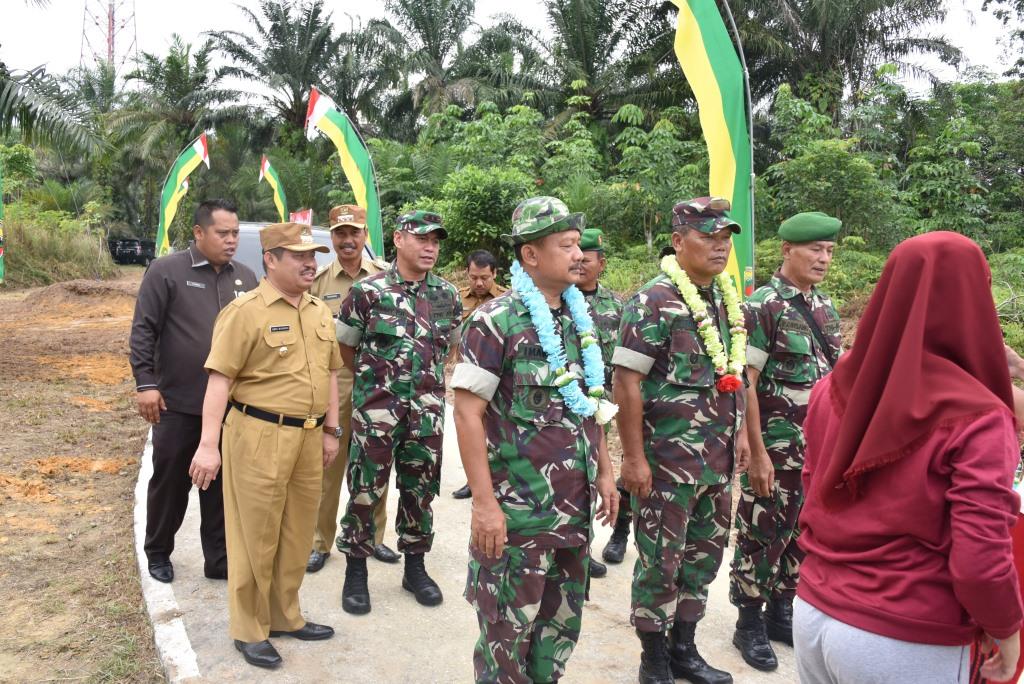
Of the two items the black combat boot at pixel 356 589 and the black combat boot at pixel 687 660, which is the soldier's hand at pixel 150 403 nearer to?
the black combat boot at pixel 356 589

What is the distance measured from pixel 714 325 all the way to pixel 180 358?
2.78 metres

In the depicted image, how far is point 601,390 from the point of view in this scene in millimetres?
3043

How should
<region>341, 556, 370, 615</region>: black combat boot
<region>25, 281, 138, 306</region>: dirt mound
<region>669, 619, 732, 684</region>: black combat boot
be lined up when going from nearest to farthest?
<region>669, 619, 732, 684</region>: black combat boot → <region>341, 556, 370, 615</region>: black combat boot → <region>25, 281, 138, 306</region>: dirt mound

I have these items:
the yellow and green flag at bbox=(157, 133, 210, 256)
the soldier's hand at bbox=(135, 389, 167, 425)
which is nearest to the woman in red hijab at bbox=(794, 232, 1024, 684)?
the soldier's hand at bbox=(135, 389, 167, 425)

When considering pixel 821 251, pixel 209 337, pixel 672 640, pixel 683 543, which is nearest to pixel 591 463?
pixel 683 543

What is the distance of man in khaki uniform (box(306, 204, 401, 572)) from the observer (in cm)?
475

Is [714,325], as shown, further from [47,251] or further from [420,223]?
[47,251]

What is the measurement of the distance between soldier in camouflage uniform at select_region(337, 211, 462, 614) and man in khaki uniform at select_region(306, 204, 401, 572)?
0.54 ft

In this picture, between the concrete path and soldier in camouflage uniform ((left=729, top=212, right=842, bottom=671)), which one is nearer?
the concrete path

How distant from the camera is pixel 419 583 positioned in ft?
14.5

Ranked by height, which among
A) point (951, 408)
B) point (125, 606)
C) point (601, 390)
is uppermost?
point (951, 408)

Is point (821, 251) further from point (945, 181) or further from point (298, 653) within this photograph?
point (945, 181)

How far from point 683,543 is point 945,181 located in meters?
14.7

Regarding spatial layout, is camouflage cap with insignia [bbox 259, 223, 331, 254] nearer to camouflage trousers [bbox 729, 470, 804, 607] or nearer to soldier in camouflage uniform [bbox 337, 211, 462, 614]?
soldier in camouflage uniform [bbox 337, 211, 462, 614]
